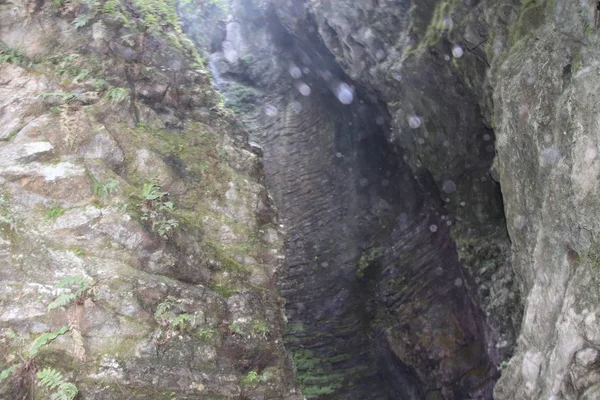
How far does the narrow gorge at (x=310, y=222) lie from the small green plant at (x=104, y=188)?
30 mm

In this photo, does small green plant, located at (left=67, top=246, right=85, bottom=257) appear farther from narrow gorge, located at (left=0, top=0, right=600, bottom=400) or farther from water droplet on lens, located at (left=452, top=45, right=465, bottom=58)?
water droplet on lens, located at (left=452, top=45, right=465, bottom=58)

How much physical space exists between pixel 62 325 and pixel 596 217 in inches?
219

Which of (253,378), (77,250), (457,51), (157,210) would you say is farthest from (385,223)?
(77,250)

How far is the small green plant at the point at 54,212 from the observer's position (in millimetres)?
6147

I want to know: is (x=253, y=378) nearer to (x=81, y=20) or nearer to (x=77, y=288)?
(x=77, y=288)

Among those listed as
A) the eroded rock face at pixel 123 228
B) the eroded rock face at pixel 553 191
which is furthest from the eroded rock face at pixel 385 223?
the eroded rock face at pixel 123 228

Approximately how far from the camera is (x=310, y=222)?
14492 mm

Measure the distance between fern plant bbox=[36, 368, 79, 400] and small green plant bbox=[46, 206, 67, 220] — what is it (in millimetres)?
1993

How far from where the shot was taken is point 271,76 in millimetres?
19250

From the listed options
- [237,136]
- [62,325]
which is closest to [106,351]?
[62,325]

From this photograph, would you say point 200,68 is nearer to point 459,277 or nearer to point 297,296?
point 297,296

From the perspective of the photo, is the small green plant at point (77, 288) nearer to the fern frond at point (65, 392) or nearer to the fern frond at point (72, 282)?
the fern frond at point (72, 282)

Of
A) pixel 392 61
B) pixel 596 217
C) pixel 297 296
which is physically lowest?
pixel 297 296

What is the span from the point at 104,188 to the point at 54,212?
0.65 m
